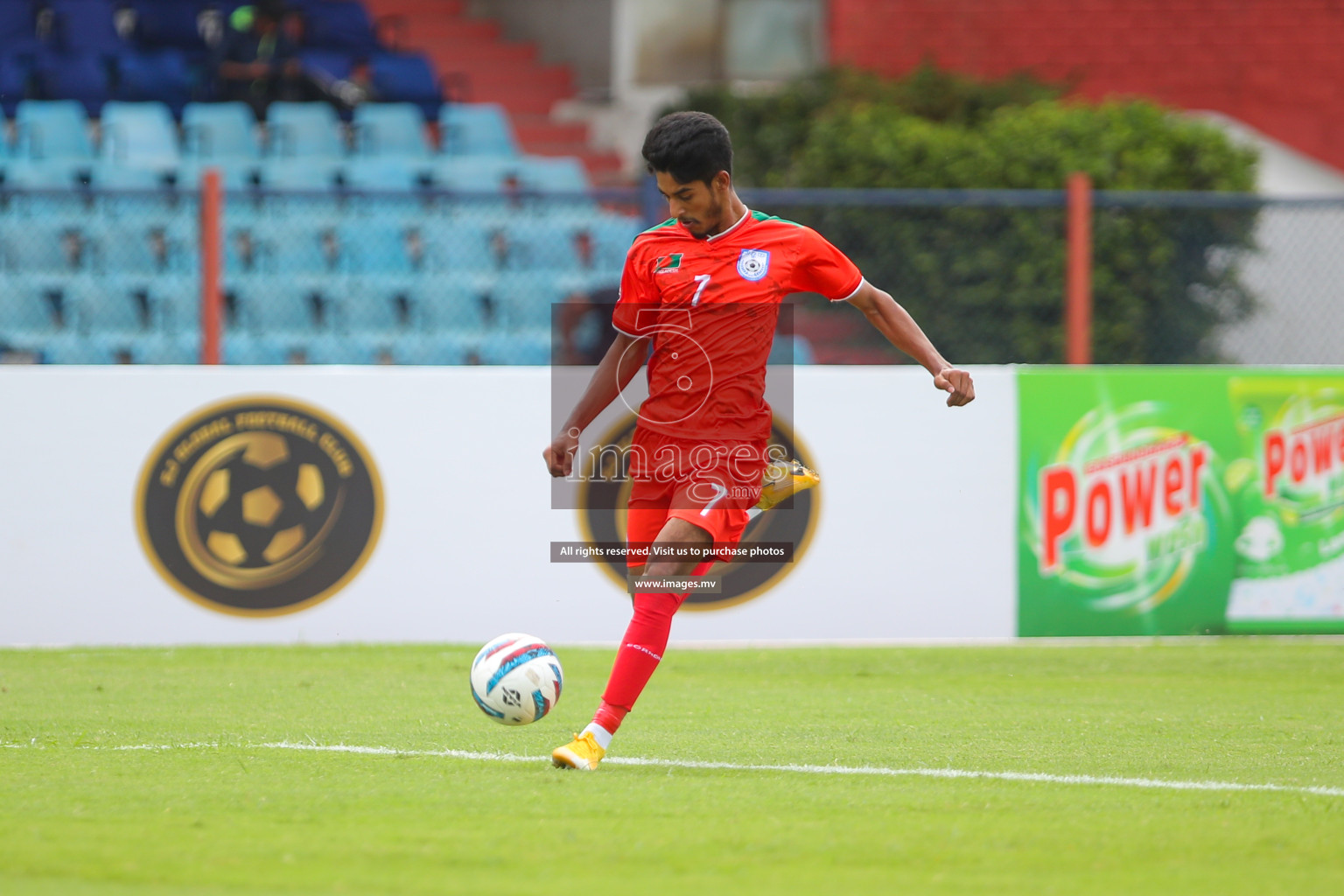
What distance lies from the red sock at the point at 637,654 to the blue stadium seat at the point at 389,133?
37.4 feet

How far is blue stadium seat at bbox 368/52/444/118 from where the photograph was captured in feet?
57.6

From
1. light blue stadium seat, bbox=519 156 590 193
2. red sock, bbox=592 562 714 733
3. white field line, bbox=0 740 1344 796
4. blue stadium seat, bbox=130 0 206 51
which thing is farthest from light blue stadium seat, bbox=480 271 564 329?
red sock, bbox=592 562 714 733

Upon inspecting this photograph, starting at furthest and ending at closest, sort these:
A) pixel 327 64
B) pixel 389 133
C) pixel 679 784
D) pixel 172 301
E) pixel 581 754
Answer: pixel 327 64
pixel 389 133
pixel 172 301
pixel 581 754
pixel 679 784

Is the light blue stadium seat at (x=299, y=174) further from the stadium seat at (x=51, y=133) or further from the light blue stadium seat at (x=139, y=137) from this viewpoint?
the stadium seat at (x=51, y=133)

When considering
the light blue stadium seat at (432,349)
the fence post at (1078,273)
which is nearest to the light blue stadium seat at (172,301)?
the light blue stadium seat at (432,349)

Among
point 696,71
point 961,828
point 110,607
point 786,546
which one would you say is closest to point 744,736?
point 961,828

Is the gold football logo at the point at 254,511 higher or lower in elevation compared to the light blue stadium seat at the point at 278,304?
lower

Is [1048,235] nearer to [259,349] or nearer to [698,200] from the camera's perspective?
[259,349]

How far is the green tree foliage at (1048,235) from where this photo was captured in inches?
469

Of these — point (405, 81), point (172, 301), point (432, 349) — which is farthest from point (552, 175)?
point (172, 301)

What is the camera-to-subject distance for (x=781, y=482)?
18.7 feet

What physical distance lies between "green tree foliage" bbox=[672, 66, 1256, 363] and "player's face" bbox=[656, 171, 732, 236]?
6369 mm

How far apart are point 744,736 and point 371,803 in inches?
72.0

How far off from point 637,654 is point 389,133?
11807 mm
